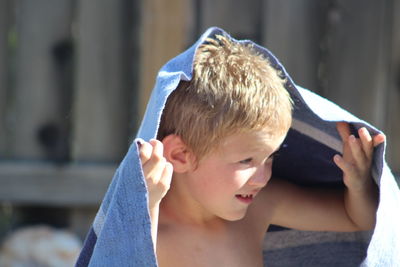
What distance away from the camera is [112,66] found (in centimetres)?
Answer: 428

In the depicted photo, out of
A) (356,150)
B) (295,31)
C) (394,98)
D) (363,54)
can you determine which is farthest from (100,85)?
(356,150)

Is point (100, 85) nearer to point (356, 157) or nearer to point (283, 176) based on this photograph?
point (283, 176)

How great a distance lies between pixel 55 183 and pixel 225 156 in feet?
6.53

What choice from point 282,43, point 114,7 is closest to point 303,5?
point 282,43

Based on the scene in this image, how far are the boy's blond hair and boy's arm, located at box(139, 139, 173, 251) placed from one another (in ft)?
0.78

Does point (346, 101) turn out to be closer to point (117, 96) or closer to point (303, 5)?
point (303, 5)

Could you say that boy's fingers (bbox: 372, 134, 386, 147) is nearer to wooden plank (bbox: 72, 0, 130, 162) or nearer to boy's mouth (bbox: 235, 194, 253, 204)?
boy's mouth (bbox: 235, 194, 253, 204)

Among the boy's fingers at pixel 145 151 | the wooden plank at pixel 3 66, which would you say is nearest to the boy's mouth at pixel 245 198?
Answer: the boy's fingers at pixel 145 151

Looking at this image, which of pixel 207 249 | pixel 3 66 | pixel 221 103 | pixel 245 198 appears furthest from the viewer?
pixel 3 66

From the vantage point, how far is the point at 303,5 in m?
4.12

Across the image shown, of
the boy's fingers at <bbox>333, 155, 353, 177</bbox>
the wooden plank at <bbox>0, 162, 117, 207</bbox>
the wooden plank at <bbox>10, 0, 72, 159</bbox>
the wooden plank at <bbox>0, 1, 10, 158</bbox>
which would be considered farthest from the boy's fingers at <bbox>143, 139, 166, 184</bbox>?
the wooden plank at <bbox>0, 1, 10, 158</bbox>

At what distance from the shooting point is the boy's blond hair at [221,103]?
7.94ft

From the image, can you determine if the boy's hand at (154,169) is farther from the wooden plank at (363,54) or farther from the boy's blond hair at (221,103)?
the wooden plank at (363,54)

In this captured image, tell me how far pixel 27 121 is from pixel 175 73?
211 centimetres
